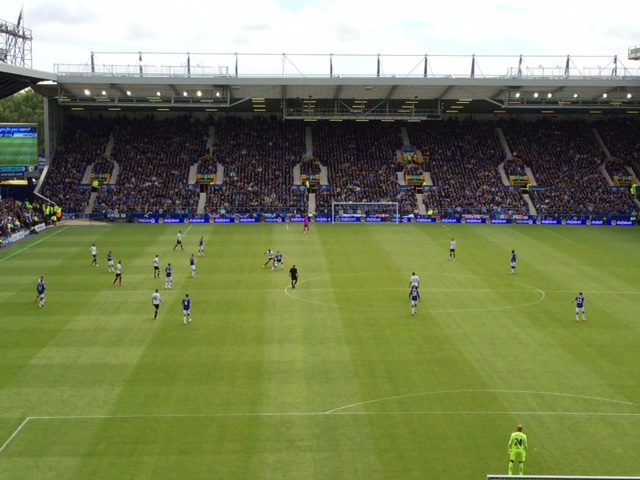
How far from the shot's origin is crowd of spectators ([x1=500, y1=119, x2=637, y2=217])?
73250 mm

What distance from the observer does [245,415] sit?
22141 millimetres

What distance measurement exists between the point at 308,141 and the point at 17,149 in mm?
29085

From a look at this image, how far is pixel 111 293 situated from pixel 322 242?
21164mm

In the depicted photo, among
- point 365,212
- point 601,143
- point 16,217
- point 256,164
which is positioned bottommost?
point 16,217

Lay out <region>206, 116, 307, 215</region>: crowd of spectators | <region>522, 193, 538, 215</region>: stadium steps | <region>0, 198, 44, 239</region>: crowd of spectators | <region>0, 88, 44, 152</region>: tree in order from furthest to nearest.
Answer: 1. <region>0, 88, 44, 152</region>: tree
2. <region>206, 116, 307, 215</region>: crowd of spectators
3. <region>522, 193, 538, 215</region>: stadium steps
4. <region>0, 198, 44, 239</region>: crowd of spectators

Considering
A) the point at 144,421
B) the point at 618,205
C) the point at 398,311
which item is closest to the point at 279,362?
the point at 144,421

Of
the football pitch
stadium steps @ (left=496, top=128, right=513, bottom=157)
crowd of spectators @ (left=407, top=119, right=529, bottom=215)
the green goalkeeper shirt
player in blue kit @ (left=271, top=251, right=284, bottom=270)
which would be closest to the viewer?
the green goalkeeper shirt

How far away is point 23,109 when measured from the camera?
435 feet

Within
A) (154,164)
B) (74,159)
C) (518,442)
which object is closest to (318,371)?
(518,442)

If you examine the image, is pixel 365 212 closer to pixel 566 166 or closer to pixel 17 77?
pixel 566 166

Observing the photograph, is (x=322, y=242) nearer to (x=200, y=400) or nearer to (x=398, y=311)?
(x=398, y=311)

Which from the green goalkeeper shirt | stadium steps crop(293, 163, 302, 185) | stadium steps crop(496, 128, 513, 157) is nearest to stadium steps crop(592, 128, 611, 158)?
stadium steps crop(496, 128, 513, 157)

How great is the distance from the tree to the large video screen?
59103 mm

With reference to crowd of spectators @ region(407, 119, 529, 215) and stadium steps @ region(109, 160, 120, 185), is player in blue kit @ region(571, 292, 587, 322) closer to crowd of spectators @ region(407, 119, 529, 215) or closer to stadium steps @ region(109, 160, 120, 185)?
crowd of spectators @ region(407, 119, 529, 215)
